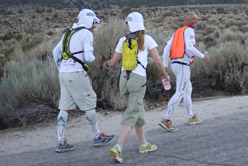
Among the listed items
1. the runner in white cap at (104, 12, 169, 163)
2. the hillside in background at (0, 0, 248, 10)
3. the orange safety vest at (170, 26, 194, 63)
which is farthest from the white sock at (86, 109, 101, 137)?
the hillside in background at (0, 0, 248, 10)

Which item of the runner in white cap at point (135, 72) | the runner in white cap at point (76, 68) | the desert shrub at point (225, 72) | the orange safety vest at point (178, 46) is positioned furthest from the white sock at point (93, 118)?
the desert shrub at point (225, 72)

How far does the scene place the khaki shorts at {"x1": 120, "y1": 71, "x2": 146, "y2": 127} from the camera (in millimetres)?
5332

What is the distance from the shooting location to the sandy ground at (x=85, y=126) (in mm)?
7062

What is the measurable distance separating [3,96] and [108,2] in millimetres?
73792

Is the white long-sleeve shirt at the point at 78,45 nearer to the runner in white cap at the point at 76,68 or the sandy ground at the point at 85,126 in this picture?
the runner in white cap at the point at 76,68

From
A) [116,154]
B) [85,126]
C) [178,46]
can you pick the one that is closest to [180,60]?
[178,46]

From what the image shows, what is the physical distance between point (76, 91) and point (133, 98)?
1.10 meters

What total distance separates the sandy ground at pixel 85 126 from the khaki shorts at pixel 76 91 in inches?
43.2

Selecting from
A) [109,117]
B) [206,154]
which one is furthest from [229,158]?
[109,117]

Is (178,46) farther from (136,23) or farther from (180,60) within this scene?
(136,23)

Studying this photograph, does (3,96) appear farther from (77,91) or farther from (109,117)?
(77,91)

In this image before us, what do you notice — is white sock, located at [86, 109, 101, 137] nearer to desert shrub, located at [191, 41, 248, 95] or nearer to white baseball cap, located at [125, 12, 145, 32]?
white baseball cap, located at [125, 12, 145, 32]

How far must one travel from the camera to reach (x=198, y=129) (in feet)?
23.2

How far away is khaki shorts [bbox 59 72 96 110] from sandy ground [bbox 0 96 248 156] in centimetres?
110
